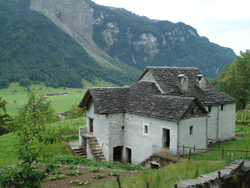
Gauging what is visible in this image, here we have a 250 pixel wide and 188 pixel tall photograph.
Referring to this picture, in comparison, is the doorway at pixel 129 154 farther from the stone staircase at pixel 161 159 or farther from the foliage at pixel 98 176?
the foliage at pixel 98 176

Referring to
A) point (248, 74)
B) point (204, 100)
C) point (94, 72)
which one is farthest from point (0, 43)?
point (204, 100)

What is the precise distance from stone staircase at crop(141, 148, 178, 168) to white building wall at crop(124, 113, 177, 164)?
1.65ft

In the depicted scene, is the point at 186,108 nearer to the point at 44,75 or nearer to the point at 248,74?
the point at 248,74

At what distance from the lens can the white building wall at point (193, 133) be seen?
18.6 meters

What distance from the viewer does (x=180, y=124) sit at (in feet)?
60.5

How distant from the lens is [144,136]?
21.2m

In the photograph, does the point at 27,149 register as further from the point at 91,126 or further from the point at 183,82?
the point at 183,82

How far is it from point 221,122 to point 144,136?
9293 millimetres

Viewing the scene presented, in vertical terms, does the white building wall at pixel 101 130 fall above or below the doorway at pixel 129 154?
above

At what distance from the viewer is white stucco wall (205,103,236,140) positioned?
79.6 feet

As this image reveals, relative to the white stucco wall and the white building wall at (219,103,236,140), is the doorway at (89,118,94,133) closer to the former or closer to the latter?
the white stucco wall

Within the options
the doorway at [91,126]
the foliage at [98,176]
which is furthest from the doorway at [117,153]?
the foliage at [98,176]

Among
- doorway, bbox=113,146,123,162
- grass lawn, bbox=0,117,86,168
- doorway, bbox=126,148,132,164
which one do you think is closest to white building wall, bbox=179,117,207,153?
doorway, bbox=126,148,132,164

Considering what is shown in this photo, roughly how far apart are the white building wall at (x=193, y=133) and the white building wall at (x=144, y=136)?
23.8 inches
